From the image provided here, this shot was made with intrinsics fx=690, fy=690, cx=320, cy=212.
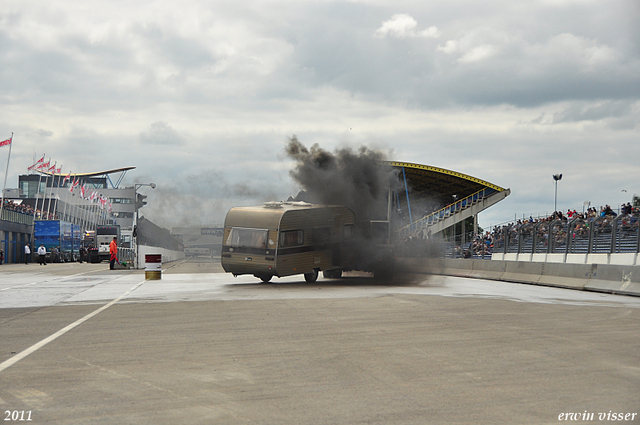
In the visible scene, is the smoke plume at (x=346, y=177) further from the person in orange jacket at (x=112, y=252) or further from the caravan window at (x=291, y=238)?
the person in orange jacket at (x=112, y=252)

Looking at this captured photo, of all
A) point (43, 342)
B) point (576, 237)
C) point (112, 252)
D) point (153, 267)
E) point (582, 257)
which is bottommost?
point (43, 342)

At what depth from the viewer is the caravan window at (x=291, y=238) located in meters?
22.8

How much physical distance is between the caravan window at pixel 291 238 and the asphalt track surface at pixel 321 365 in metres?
8.44

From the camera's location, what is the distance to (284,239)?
22.8 metres

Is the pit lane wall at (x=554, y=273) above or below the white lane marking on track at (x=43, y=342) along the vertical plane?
above

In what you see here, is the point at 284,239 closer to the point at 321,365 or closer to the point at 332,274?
the point at 332,274

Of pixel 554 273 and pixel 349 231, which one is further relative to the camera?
pixel 349 231

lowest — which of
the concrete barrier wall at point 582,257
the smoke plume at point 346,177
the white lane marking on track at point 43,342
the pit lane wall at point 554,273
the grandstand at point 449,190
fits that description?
the white lane marking on track at point 43,342

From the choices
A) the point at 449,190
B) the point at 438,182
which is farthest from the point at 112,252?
the point at 449,190

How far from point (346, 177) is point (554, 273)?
30.4 ft

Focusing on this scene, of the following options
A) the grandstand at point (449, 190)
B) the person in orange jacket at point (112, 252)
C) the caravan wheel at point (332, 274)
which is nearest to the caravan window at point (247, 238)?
the caravan wheel at point (332, 274)

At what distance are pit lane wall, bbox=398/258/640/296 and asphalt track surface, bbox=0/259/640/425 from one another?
5.90m

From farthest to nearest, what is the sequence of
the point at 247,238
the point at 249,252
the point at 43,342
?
the point at 247,238, the point at 249,252, the point at 43,342

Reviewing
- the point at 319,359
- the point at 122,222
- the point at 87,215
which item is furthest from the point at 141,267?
the point at 122,222
